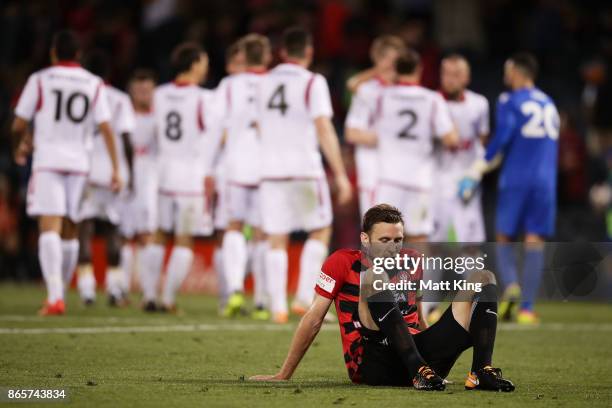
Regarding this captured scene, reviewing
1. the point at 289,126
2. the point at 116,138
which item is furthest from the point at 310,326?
the point at 116,138

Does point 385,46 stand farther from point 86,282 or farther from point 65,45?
point 86,282

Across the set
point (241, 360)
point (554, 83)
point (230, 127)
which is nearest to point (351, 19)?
point (554, 83)

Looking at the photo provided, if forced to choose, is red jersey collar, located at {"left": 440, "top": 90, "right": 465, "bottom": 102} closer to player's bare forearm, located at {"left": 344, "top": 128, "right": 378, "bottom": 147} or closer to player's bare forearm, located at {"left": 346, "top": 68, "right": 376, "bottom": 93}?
player's bare forearm, located at {"left": 346, "top": 68, "right": 376, "bottom": 93}

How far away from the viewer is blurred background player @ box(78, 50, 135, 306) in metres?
15.0

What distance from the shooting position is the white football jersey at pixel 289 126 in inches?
513

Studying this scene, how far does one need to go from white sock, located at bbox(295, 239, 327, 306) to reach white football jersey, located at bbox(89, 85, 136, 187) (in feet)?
8.49

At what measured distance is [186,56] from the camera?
571 inches

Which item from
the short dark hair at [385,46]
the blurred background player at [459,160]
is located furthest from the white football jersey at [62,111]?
the blurred background player at [459,160]

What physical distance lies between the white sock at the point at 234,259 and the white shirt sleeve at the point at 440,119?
7.63 ft

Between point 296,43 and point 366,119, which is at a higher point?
point 296,43

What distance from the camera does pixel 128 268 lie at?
58.5ft

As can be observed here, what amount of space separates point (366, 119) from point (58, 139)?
332cm

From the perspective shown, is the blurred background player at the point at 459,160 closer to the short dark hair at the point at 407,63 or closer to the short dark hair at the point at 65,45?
the short dark hair at the point at 407,63

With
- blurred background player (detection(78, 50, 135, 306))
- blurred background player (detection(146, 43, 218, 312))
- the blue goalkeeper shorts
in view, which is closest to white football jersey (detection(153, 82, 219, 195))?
blurred background player (detection(146, 43, 218, 312))
